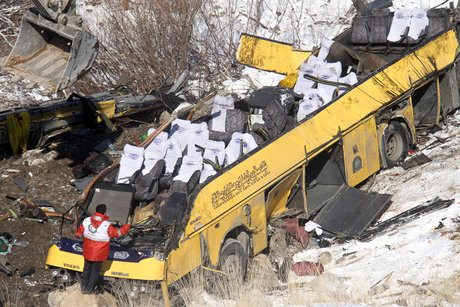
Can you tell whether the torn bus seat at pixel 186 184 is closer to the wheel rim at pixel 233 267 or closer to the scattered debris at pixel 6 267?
the wheel rim at pixel 233 267

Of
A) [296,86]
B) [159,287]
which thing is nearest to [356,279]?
[159,287]

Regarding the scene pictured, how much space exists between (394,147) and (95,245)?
6034 millimetres

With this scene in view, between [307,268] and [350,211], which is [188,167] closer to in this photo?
[307,268]

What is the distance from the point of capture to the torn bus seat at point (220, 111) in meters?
9.32

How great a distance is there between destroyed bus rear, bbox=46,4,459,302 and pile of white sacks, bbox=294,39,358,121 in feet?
0.26

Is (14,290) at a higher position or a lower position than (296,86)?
lower

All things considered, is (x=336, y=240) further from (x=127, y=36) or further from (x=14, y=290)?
(x=127, y=36)

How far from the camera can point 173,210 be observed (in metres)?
6.97

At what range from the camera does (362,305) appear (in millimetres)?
5867

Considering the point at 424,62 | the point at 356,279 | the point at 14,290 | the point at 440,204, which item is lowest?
the point at 14,290

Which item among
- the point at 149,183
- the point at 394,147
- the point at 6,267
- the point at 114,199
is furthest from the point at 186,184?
the point at 394,147

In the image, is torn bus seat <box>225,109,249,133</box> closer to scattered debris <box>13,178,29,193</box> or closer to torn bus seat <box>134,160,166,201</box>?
torn bus seat <box>134,160,166,201</box>

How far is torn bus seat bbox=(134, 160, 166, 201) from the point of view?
7.87 meters

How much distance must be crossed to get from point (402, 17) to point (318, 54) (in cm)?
198
